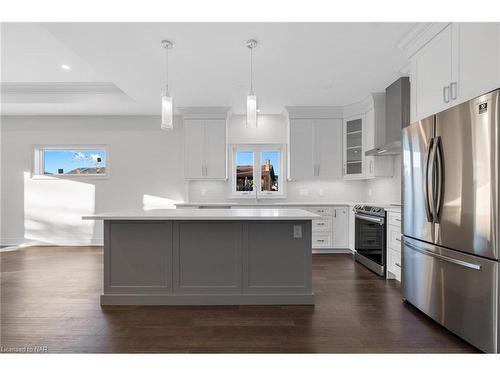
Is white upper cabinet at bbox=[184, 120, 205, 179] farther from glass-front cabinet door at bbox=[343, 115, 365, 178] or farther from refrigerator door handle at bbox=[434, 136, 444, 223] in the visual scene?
refrigerator door handle at bbox=[434, 136, 444, 223]

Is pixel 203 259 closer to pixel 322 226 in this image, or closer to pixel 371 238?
pixel 371 238

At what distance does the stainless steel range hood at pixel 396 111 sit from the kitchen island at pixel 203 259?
2.01 meters

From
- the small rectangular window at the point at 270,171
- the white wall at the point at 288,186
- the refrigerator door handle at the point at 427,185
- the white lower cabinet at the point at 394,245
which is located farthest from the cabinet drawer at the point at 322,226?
the refrigerator door handle at the point at 427,185

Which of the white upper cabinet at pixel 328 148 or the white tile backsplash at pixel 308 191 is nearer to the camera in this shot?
the white upper cabinet at pixel 328 148

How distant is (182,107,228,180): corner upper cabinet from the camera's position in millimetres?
5430

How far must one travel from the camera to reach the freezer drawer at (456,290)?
1.92m

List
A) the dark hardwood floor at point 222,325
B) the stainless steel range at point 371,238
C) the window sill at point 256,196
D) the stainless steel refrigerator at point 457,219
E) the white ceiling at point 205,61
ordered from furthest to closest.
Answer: the window sill at point 256,196 < the stainless steel range at point 371,238 < the white ceiling at point 205,61 < the dark hardwood floor at point 222,325 < the stainless steel refrigerator at point 457,219

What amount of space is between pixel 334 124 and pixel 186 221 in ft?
11.9

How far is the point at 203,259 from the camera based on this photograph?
2.94 metres

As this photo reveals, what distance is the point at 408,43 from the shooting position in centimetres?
298

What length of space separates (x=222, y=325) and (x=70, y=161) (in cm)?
523

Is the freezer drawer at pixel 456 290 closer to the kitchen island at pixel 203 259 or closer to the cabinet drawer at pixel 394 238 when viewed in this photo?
the cabinet drawer at pixel 394 238

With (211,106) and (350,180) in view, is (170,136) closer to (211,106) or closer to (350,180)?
(211,106)

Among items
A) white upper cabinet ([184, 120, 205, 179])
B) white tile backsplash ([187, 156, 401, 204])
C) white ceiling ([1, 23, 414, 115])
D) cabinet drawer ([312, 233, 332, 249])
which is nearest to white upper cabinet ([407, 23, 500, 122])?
white ceiling ([1, 23, 414, 115])
